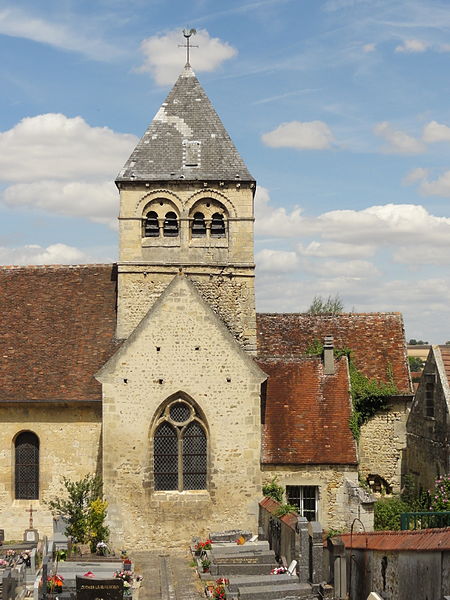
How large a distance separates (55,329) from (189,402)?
16.8 feet

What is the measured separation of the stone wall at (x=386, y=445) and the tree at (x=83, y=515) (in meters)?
8.92

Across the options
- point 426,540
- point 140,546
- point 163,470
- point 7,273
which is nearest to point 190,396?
point 163,470

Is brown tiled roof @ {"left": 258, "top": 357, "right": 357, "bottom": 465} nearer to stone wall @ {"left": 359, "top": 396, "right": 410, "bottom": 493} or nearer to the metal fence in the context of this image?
stone wall @ {"left": 359, "top": 396, "right": 410, "bottom": 493}

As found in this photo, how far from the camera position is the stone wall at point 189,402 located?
2278 cm

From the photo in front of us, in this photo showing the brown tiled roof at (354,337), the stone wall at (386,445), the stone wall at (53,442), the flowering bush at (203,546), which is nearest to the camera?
the flowering bush at (203,546)

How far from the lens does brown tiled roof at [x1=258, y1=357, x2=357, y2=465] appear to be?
23.1 meters

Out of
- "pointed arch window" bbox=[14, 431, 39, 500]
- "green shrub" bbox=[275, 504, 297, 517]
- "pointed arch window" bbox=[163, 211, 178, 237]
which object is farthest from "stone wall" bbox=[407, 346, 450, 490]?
"pointed arch window" bbox=[14, 431, 39, 500]

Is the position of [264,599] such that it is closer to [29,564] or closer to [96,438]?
[29,564]

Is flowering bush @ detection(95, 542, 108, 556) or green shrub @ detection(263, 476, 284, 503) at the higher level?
green shrub @ detection(263, 476, 284, 503)

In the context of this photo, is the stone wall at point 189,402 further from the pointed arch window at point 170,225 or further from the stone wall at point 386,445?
the stone wall at point 386,445

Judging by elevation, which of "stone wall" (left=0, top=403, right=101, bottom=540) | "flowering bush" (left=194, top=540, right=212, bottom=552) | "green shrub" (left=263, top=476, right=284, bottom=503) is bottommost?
"flowering bush" (left=194, top=540, right=212, bottom=552)

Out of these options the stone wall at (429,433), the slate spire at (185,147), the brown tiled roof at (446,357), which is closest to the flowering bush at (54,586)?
the stone wall at (429,433)

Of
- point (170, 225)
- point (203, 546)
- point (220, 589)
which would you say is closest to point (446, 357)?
point (203, 546)

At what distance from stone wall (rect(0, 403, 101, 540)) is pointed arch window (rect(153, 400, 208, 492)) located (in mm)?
1913
